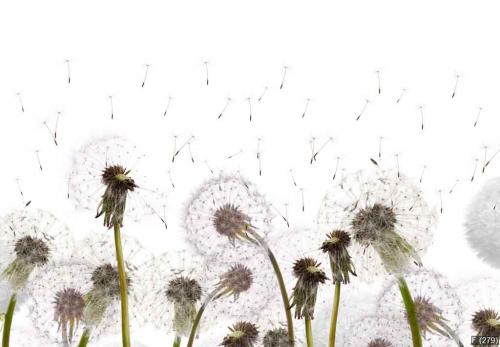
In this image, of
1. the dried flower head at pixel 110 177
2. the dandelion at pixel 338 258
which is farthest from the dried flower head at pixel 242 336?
the dried flower head at pixel 110 177

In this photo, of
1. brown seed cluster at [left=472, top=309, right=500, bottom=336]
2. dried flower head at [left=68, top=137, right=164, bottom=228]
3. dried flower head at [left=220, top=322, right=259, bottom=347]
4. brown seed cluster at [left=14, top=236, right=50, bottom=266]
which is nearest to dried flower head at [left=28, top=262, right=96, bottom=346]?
brown seed cluster at [left=14, top=236, right=50, bottom=266]

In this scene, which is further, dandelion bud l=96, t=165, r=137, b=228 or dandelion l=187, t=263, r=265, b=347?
dandelion l=187, t=263, r=265, b=347

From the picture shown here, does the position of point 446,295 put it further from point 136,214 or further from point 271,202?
point 136,214

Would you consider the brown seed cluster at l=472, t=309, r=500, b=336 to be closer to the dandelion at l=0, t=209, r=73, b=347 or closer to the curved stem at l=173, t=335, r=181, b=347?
the curved stem at l=173, t=335, r=181, b=347

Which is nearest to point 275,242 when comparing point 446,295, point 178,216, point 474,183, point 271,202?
point 271,202

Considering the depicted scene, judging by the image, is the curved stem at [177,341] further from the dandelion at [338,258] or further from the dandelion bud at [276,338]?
the dandelion at [338,258]

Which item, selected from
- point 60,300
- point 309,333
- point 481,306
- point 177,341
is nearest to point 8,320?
point 60,300

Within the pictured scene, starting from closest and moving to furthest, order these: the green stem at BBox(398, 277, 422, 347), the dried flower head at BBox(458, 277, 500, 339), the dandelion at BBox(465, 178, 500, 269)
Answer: the green stem at BBox(398, 277, 422, 347) < the dried flower head at BBox(458, 277, 500, 339) < the dandelion at BBox(465, 178, 500, 269)
